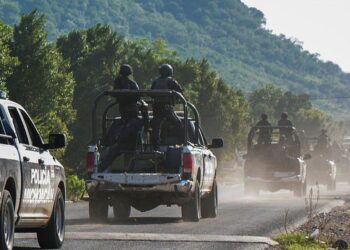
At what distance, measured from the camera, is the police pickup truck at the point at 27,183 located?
500 inches

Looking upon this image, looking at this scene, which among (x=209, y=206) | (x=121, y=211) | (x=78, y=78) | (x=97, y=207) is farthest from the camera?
(x=78, y=78)

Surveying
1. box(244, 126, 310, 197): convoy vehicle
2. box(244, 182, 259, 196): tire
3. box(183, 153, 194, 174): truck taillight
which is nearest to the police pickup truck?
box(183, 153, 194, 174): truck taillight

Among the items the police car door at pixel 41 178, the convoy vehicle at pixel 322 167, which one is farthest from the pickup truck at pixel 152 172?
the convoy vehicle at pixel 322 167

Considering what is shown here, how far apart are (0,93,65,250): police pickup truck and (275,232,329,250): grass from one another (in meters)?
3.29

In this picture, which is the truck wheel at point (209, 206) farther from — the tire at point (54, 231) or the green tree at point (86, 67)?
the green tree at point (86, 67)

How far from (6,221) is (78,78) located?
46.5 meters

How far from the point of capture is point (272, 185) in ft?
130

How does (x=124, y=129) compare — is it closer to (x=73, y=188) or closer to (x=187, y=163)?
(x=187, y=163)

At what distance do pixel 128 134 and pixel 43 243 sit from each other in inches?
300

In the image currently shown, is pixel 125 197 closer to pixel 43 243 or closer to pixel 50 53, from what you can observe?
pixel 43 243

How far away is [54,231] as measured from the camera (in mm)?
15180

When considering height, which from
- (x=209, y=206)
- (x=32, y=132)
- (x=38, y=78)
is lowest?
(x=209, y=206)

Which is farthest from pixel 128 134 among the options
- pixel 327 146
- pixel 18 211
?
pixel 327 146

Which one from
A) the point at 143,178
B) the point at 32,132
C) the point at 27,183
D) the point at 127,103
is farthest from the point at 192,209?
the point at 27,183
